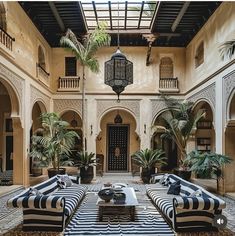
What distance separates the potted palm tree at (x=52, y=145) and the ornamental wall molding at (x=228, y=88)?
17.5 feet

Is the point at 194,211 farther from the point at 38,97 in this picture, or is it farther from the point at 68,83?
the point at 68,83

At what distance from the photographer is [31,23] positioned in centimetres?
1156

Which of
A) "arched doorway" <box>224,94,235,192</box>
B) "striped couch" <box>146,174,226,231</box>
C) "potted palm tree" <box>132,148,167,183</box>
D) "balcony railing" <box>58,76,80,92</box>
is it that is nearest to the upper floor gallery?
"balcony railing" <box>58,76,80,92</box>

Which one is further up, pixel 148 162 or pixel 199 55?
pixel 199 55

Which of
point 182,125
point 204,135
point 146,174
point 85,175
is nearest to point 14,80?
point 85,175

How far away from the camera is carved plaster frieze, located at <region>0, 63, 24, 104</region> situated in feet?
29.5

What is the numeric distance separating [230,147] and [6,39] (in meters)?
7.08

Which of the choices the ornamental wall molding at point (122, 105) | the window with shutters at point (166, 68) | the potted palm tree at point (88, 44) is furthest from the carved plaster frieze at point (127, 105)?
the potted palm tree at point (88, 44)

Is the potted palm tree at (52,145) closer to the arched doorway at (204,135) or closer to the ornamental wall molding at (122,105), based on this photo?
the ornamental wall molding at (122,105)

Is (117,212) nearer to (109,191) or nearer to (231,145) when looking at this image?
(109,191)

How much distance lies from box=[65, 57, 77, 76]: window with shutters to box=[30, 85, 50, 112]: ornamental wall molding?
1.70m

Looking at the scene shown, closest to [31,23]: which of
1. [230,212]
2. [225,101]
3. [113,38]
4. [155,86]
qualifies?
[113,38]

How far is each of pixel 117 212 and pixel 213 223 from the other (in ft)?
6.37

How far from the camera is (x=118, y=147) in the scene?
16422 mm
